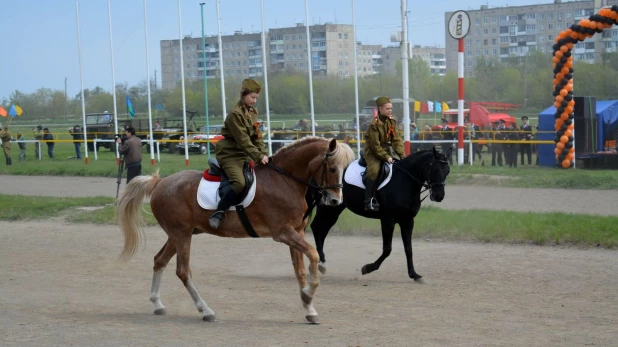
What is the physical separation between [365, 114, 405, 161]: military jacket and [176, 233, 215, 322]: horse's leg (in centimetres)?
334

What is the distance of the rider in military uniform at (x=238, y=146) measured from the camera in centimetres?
988

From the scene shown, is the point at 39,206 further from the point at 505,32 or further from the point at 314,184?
the point at 505,32

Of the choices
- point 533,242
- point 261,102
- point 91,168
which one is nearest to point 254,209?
point 533,242

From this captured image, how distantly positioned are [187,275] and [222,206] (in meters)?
0.94

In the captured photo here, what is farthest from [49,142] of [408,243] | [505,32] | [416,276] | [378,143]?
[505,32]

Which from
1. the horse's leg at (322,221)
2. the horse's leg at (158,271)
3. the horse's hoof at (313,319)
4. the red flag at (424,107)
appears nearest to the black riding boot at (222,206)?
the horse's leg at (158,271)

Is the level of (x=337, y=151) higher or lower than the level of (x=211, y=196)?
higher

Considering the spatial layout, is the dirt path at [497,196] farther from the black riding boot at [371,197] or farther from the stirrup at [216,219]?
the stirrup at [216,219]

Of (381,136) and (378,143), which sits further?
(381,136)

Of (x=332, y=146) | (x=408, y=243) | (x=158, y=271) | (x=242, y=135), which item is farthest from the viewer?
(x=408, y=243)

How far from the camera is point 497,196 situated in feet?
72.2

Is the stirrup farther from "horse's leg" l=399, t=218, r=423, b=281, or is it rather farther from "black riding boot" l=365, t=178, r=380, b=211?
"horse's leg" l=399, t=218, r=423, b=281

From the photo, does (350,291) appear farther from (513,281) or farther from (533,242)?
(533,242)

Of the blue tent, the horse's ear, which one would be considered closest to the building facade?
the blue tent
